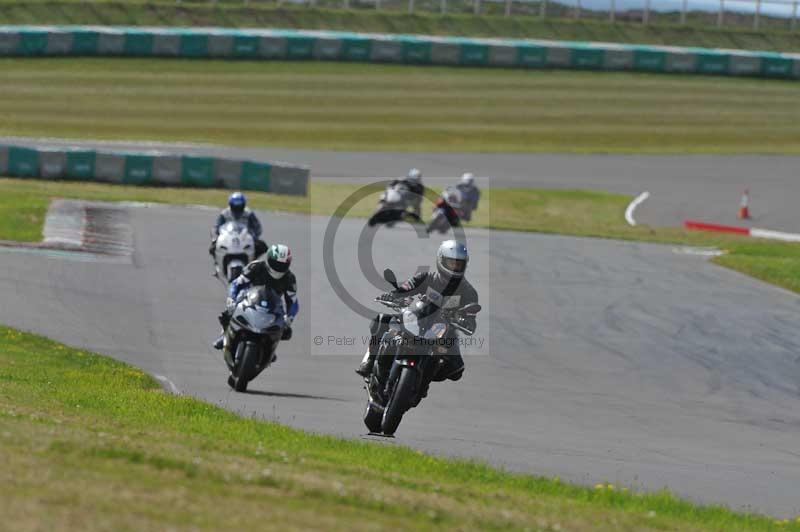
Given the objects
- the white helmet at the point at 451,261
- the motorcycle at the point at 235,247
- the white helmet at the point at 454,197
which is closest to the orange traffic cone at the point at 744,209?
the white helmet at the point at 454,197

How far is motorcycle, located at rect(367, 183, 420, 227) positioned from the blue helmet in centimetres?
1142

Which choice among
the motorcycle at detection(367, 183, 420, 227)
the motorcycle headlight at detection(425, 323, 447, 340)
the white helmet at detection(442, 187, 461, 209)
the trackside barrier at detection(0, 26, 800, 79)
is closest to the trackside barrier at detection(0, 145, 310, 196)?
the motorcycle at detection(367, 183, 420, 227)

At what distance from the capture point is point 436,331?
12.1m

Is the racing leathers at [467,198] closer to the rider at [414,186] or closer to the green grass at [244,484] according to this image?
the rider at [414,186]

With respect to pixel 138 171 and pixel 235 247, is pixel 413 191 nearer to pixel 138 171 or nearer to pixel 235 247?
pixel 138 171

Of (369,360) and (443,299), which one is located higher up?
(443,299)

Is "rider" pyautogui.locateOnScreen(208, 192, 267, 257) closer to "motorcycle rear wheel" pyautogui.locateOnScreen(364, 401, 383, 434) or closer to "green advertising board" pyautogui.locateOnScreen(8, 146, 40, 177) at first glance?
"motorcycle rear wheel" pyautogui.locateOnScreen(364, 401, 383, 434)

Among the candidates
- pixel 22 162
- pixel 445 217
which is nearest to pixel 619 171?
pixel 445 217

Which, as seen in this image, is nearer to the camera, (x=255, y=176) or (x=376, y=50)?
(x=255, y=176)

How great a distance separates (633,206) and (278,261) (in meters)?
28.7

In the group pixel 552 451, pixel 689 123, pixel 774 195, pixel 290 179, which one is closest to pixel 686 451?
pixel 552 451

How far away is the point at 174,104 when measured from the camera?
5325cm

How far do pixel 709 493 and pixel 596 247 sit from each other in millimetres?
19809

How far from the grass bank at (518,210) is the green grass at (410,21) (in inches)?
815
